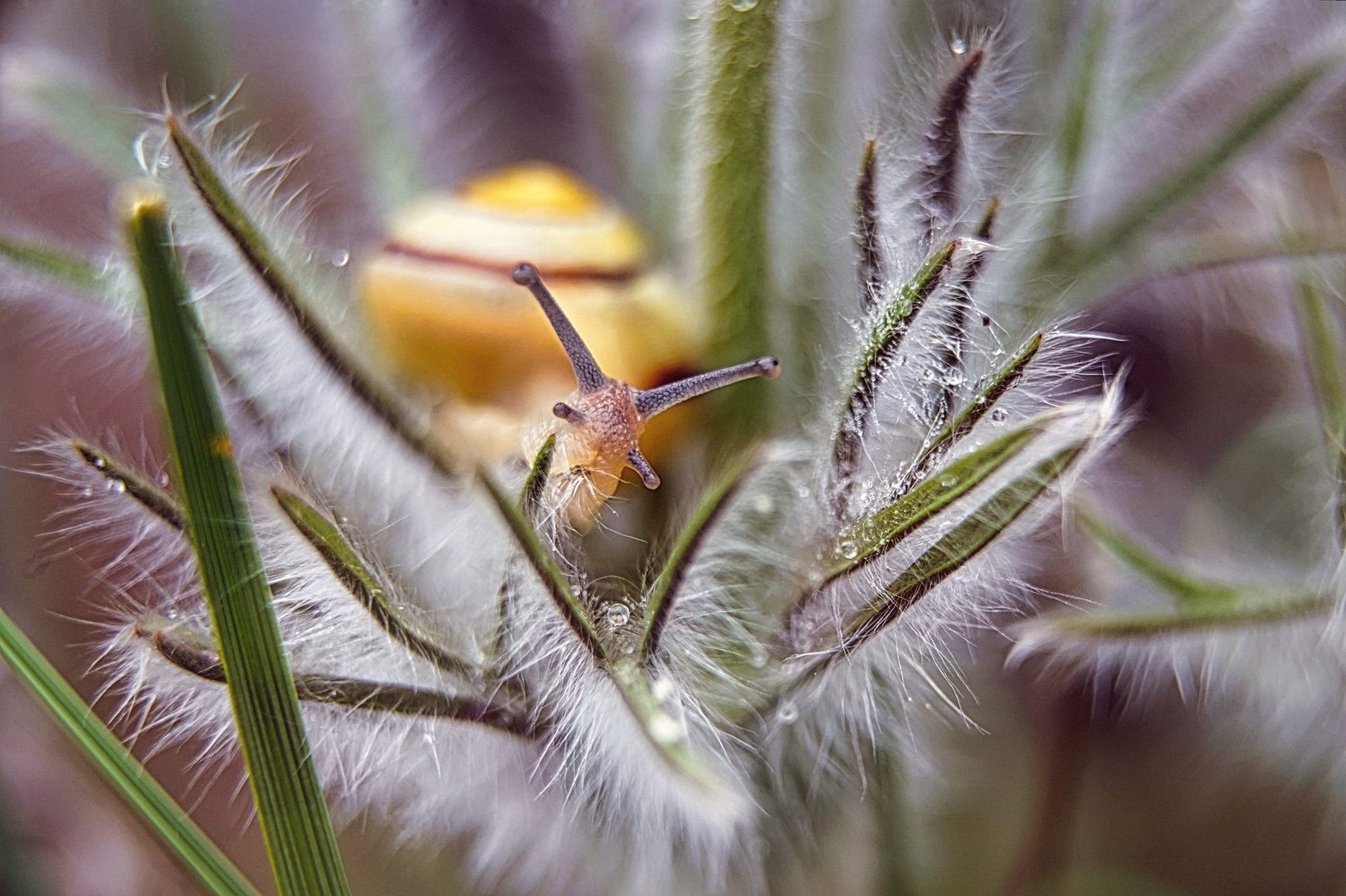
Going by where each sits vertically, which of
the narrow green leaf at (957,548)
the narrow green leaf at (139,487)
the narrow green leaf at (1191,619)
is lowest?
the narrow green leaf at (1191,619)

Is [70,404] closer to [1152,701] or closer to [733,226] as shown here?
[733,226]

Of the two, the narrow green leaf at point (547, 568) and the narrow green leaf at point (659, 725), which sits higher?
the narrow green leaf at point (547, 568)

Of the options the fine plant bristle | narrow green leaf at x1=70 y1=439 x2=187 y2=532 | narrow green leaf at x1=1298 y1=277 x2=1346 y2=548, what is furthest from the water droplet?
narrow green leaf at x1=1298 y1=277 x2=1346 y2=548

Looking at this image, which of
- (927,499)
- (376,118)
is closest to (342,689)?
(927,499)

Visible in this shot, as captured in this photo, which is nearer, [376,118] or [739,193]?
[739,193]

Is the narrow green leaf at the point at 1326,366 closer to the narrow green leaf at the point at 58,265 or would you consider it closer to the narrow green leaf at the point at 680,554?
the narrow green leaf at the point at 680,554

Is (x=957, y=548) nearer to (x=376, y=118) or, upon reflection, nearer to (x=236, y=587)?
(x=236, y=587)

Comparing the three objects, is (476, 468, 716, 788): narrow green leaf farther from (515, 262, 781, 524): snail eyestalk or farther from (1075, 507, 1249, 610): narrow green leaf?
(1075, 507, 1249, 610): narrow green leaf

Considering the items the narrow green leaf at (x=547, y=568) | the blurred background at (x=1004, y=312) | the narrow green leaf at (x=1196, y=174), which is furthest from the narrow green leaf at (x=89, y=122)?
the narrow green leaf at (x=1196, y=174)

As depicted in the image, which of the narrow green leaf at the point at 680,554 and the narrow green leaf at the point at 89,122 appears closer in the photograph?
the narrow green leaf at the point at 680,554
